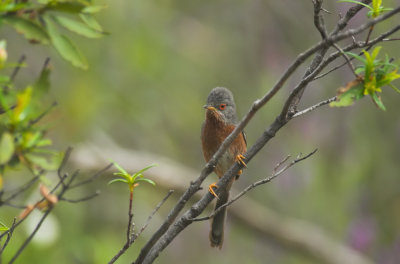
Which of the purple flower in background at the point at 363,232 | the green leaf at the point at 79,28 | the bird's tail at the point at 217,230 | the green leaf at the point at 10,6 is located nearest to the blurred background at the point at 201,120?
the purple flower in background at the point at 363,232

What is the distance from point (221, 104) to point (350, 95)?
2.57 metres

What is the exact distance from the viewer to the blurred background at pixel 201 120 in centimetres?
745

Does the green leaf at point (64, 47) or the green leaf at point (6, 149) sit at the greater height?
the green leaf at point (64, 47)

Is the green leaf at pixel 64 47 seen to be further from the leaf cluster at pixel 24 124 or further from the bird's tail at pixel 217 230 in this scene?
the bird's tail at pixel 217 230

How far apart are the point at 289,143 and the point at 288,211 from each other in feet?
4.12

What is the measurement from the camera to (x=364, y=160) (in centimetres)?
817

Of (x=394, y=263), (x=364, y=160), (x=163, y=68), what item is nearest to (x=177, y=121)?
(x=163, y=68)

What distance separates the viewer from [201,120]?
9.34 meters

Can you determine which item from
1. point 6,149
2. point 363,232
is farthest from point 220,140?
point 363,232

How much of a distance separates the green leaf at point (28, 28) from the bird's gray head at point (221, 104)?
2446mm

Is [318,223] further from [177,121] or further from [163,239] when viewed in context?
[163,239]

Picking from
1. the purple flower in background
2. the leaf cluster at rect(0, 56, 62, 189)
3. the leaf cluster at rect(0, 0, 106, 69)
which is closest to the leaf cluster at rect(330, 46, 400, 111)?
the leaf cluster at rect(0, 0, 106, 69)

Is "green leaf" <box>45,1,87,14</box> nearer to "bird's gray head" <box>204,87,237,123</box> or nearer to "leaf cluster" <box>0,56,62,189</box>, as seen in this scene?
"leaf cluster" <box>0,56,62,189</box>

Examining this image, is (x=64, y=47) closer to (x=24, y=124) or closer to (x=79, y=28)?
(x=79, y=28)
